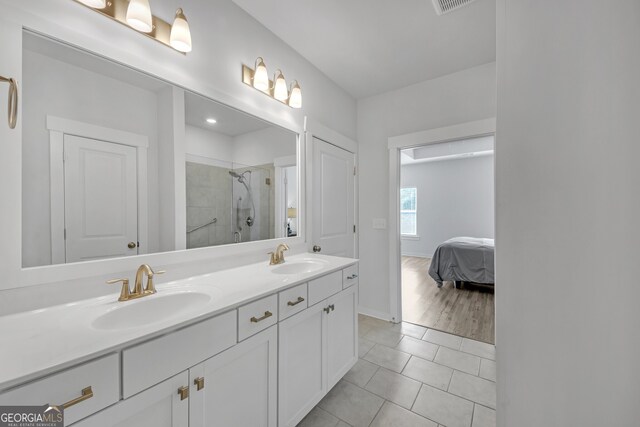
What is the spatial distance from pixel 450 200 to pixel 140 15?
6.41 metres

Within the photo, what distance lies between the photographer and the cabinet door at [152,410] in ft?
2.09

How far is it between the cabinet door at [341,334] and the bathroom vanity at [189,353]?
1 cm

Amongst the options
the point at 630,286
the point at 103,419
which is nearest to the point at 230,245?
the point at 103,419

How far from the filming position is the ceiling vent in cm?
154

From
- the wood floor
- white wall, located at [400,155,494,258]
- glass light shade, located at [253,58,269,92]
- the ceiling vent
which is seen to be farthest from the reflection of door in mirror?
white wall, located at [400,155,494,258]

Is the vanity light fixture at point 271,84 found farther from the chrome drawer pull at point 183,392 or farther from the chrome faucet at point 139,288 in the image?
the chrome drawer pull at point 183,392

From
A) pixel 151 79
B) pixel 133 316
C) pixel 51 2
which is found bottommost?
pixel 133 316

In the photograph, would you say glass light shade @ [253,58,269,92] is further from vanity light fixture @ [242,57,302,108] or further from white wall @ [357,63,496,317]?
white wall @ [357,63,496,317]

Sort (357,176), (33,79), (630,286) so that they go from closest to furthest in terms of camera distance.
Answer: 1. (630,286)
2. (33,79)
3. (357,176)

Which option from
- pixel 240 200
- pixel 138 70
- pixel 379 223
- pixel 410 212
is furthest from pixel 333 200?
pixel 410 212

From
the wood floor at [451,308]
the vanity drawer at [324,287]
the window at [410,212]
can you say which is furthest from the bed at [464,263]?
the vanity drawer at [324,287]

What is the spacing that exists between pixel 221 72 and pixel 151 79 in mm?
435

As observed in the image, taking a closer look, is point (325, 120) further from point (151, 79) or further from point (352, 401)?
point (352, 401)

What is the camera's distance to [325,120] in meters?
2.43
